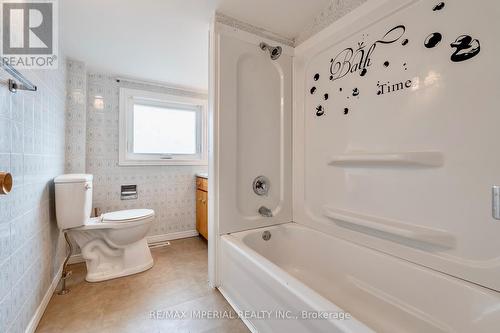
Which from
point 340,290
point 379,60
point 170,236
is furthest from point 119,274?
point 379,60

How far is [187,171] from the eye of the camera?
2.79 m

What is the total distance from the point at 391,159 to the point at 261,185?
3.04 ft

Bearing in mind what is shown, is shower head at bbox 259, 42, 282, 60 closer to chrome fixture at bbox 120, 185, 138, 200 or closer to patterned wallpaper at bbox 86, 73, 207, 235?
patterned wallpaper at bbox 86, 73, 207, 235

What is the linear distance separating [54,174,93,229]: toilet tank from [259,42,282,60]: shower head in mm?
1771

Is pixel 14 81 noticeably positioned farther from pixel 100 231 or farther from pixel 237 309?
pixel 237 309

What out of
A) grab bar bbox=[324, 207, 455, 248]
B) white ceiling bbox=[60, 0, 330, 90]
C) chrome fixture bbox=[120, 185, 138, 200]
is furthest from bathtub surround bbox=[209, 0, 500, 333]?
chrome fixture bbox=[120, 185, 138, 200]

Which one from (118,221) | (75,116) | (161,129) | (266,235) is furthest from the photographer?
(161,129)

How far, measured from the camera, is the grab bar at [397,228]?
1.04 m

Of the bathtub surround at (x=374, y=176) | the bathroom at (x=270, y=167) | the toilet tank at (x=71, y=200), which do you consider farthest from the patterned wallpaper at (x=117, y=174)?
the bathtub surround at (x=374, y=176)

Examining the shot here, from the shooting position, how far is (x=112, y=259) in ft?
6.25

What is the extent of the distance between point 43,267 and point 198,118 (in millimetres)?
2111

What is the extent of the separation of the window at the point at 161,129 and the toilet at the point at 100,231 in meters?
Result: 0.76

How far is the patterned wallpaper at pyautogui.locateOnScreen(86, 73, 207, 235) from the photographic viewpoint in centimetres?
229

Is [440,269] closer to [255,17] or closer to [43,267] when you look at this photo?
[255,17]
